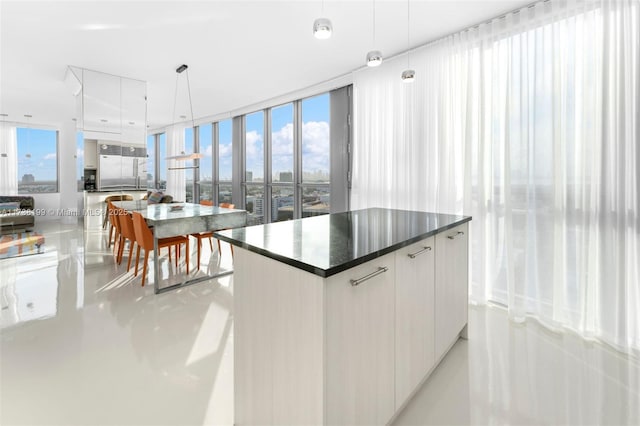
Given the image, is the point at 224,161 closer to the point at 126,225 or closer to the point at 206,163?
the point at 206,163

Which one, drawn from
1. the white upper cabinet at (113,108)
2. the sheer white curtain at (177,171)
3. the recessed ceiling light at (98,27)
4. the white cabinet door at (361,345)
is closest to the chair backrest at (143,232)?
the white upper cabinet at (113,108)

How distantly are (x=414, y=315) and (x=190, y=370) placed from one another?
5.09 feet

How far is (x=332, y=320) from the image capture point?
1164mm

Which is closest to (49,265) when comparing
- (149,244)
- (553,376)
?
(149,244)

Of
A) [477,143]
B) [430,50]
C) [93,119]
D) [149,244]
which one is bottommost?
[149,244]

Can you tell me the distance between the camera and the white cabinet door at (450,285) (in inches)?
78.1

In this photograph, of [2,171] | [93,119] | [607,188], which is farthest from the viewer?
[2,171]

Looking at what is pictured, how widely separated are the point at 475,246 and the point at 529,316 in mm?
792

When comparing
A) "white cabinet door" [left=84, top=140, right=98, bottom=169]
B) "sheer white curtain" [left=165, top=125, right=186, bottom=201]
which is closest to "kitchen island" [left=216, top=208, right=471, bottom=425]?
"white cabinet door" [left=84, top=140, right=98, bottom=169]

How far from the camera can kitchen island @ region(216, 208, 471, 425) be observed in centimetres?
118

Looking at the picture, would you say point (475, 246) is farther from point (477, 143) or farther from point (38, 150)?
point (38, 150)

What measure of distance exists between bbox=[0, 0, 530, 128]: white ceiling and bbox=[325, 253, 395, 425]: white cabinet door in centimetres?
267

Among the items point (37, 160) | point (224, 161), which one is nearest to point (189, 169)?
point (224, 161)

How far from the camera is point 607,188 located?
2.42 metres
